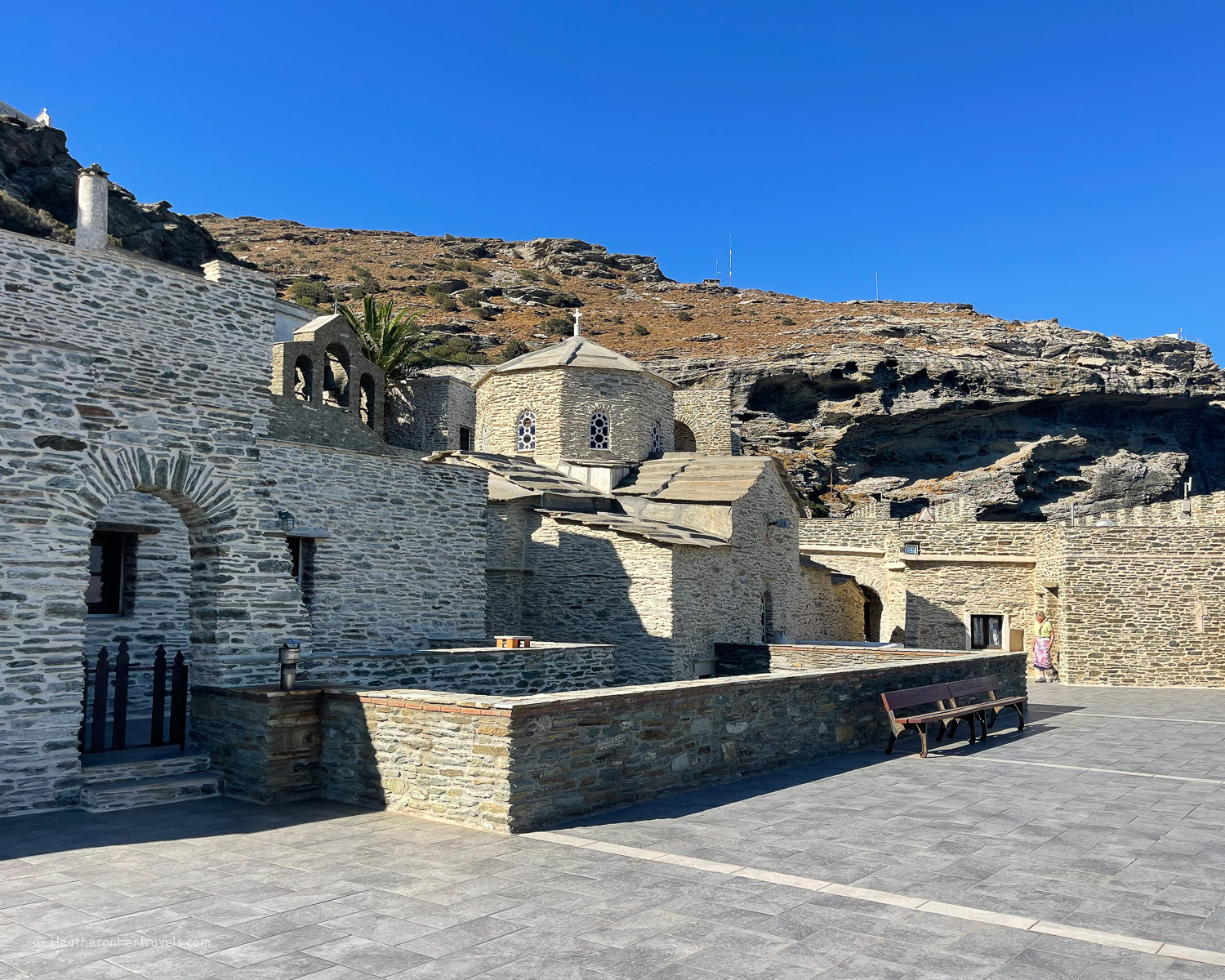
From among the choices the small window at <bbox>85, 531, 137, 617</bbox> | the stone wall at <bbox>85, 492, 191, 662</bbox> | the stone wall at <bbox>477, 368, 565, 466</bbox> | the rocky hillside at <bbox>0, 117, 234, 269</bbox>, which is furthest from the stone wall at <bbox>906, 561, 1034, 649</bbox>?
the rocky hillside at <bbox>0, 117, 234, 269</bbox>

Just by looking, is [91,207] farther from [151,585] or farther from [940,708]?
[940,708]

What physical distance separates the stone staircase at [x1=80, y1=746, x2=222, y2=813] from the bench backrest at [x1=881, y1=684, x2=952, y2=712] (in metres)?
7.69

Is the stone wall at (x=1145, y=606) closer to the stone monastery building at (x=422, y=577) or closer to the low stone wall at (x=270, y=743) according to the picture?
the stone monastery building at (x=422, y=577)

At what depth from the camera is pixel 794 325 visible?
2537 inches

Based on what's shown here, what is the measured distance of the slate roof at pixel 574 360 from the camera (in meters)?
25.6

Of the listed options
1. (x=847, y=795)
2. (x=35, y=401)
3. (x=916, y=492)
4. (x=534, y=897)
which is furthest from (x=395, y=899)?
(x=916, y=492)

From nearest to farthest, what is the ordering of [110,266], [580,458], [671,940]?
[671,940], [110,266], [580,458]

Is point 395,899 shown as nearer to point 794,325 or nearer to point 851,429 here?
point 851,429

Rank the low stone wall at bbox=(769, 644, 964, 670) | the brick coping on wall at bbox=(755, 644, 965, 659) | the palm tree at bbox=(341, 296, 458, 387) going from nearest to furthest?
the brick coping on wall at bbox=(755, 644, 965, 659)
the low stone wall at bbox=(769, 644, 964, 670)
the palm tree at bbox=(341, 296, 458, 387)

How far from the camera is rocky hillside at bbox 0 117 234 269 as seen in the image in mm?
34344

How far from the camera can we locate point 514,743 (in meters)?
7.26

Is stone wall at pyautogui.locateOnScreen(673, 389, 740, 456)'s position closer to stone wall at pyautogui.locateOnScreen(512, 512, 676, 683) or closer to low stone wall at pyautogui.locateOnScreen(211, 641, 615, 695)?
stone wall at pyautogui.locateOnScreen(512, 512, 676, 683)

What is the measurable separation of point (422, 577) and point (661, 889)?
418 inches

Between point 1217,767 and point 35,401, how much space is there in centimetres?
1336
